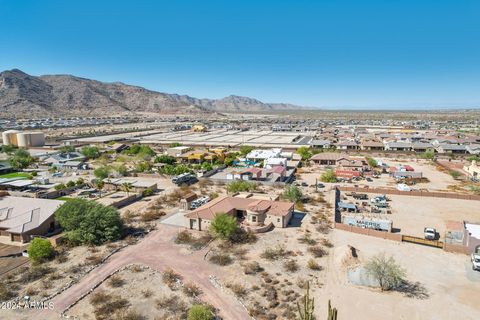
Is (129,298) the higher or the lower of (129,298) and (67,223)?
the lower

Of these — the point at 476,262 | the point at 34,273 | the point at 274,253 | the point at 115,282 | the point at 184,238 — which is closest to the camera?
the point at 115,282

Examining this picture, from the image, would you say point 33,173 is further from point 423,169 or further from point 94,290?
point 423,169

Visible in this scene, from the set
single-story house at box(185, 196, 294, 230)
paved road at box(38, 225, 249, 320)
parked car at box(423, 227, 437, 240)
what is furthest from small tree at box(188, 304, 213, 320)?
Result: parked car at box(423, 227, 437, 240)

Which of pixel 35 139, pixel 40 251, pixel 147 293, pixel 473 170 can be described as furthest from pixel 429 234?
pixel 35 139

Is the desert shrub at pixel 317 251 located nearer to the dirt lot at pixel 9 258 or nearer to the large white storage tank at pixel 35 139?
the dirt lot at pixel 9 258

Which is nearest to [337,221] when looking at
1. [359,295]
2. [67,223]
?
[359,295]

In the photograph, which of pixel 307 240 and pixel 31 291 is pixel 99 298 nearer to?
pixel 31 291

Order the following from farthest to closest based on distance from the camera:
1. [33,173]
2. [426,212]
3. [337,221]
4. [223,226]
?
[33,173] → [426,212] → [337,221] → [223,226]
